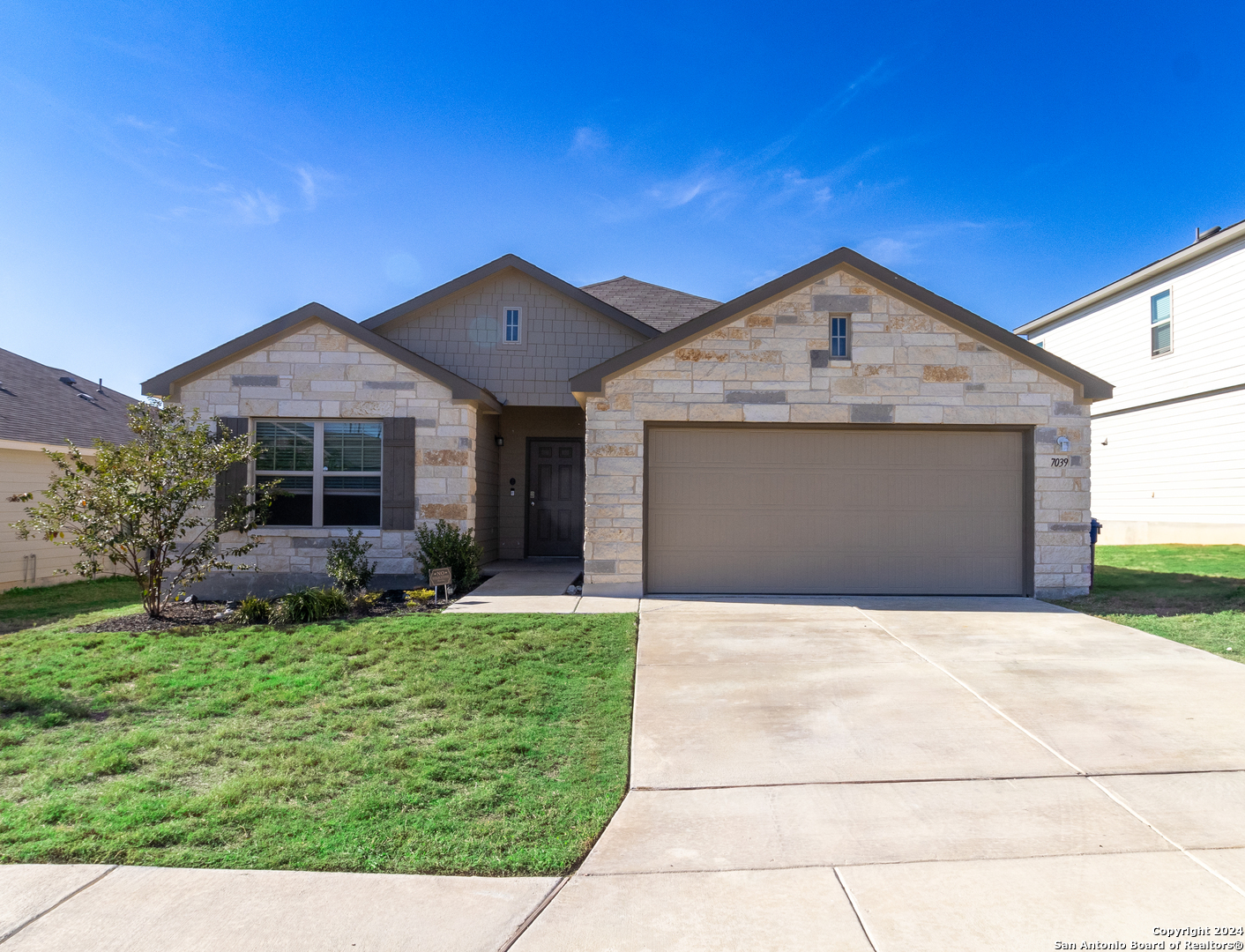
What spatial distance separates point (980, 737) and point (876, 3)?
39.6 feet

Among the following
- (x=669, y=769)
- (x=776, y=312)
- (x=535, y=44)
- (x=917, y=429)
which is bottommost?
(x=669, y=769)

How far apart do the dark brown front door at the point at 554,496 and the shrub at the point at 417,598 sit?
190 inches

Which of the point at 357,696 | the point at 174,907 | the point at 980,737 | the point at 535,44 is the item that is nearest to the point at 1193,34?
the point at 535,44

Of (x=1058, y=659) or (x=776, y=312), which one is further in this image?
(x=776, y=312)

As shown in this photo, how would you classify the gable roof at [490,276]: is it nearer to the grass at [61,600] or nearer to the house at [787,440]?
the house at [787,440]

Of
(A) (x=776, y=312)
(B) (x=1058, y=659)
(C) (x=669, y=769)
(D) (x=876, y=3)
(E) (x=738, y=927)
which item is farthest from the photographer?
(D) (x=876, y=3)

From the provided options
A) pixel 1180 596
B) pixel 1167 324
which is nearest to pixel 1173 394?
pixel 1167 324

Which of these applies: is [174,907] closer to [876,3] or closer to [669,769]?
[669,769]

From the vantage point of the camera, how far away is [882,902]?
2.68 metres

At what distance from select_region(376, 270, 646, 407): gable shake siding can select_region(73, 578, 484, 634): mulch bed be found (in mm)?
4781

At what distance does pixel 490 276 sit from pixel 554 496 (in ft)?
14.0

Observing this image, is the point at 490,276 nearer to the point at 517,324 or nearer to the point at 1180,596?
the point at 517,324

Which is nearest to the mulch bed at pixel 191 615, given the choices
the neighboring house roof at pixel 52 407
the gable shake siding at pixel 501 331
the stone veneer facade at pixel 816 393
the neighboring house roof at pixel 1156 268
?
the stone veneer facade at pixel 816 393

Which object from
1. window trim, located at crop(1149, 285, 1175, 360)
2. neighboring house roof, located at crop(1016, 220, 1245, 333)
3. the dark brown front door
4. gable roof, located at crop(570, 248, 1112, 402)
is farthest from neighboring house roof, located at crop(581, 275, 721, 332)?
window trim, located at crop(1149, 285, 1175, 360)
